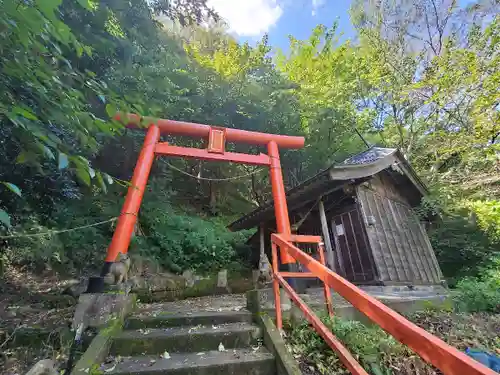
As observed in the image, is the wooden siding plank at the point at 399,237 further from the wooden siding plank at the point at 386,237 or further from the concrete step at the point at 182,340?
the concrete step at the point at 182,340

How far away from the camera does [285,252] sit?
15.7 feet

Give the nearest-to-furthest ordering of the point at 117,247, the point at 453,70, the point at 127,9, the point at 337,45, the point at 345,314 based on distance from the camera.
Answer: the point at 345,314, the point at 117,247, the point at 127,9, the point at 453,70, the point at 337,45

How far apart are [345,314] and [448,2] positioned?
1188cm

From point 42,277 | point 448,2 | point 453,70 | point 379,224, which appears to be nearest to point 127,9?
point 42,277

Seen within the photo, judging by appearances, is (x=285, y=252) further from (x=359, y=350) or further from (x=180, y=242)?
(x=180, y=242)

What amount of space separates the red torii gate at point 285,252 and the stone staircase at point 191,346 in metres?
0.51

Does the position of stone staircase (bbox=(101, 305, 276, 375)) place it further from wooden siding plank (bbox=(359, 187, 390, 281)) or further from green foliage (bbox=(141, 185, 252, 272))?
green foliage (bbox=(141, 185, 252, 272))

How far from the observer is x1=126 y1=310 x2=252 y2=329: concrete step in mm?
3234

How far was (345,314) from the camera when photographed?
3.55 m

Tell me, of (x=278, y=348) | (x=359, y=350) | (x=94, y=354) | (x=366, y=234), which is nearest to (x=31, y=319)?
(x=94, y=354)

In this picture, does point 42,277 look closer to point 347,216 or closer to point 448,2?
point 347,216

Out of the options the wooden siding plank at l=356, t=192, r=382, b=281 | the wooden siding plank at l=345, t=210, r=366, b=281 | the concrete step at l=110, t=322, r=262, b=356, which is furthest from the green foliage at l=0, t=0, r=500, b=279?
the wooden siding plank at l=345, t=210, r=366, b=281

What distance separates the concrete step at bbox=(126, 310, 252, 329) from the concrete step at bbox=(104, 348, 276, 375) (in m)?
0.56

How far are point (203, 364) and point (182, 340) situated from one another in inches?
19.7
